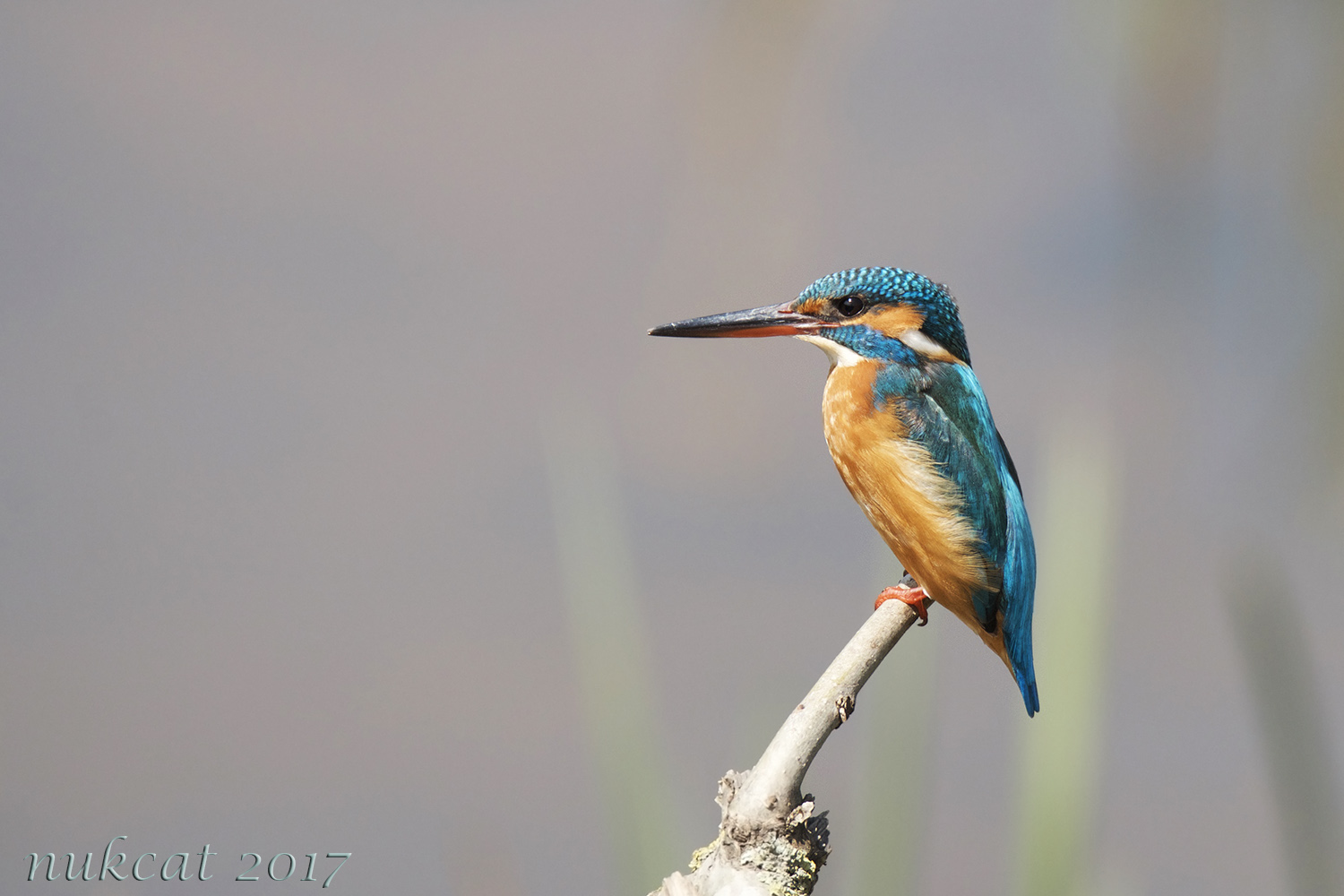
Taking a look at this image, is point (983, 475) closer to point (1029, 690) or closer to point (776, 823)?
point (1029, 690)

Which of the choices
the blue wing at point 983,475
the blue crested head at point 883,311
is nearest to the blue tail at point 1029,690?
the blue wing at point 983,475

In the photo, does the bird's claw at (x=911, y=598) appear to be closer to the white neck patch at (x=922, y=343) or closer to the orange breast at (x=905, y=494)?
the orange breast at (x=905, y=494)

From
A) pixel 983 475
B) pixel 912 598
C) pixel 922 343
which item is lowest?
pixel 912 598

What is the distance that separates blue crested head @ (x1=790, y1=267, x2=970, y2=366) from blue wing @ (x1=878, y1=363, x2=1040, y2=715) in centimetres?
2

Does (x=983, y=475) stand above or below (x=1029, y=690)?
above

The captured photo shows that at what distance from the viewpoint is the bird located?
0.93 metres

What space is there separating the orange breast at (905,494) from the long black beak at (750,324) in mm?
63

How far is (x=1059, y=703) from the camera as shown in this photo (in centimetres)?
103

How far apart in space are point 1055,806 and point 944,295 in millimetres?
506

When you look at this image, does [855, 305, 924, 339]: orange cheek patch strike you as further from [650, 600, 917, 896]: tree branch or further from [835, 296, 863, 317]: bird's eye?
[650, 600, 917, 896]: tree branch

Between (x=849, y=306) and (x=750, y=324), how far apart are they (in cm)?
10

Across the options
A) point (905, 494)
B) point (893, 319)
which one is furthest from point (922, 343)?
point (905, 494)

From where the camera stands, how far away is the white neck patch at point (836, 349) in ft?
3.26

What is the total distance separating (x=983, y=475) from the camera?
3.14ft
